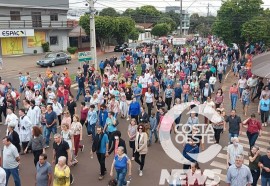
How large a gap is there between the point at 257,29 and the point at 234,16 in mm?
3213

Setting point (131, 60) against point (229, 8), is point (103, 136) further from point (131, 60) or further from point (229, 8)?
point (229, 8)

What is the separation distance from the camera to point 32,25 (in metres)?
42.1

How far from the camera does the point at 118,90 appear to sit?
49.6 feet

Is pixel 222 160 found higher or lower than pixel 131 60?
lower

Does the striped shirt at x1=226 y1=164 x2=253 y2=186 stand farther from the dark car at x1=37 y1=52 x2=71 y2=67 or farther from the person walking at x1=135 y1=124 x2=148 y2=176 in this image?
the dark car at x1=37 y1=52 x2=71 y2=67

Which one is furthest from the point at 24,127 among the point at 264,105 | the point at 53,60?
the point at 53,60

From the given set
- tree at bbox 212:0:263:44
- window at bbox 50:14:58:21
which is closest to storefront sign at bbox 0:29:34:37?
window at bbox 50:14:58:21

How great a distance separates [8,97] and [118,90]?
15.6ft

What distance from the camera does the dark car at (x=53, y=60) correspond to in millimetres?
30344

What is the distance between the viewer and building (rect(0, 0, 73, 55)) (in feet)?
128

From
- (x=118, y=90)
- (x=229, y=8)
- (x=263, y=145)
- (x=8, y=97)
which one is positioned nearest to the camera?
(x=263, y=145)

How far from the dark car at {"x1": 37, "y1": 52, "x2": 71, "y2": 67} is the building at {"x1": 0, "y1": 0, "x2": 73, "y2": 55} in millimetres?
10017

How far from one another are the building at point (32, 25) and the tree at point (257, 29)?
83.6 feet

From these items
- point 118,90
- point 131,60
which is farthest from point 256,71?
point 131,60
